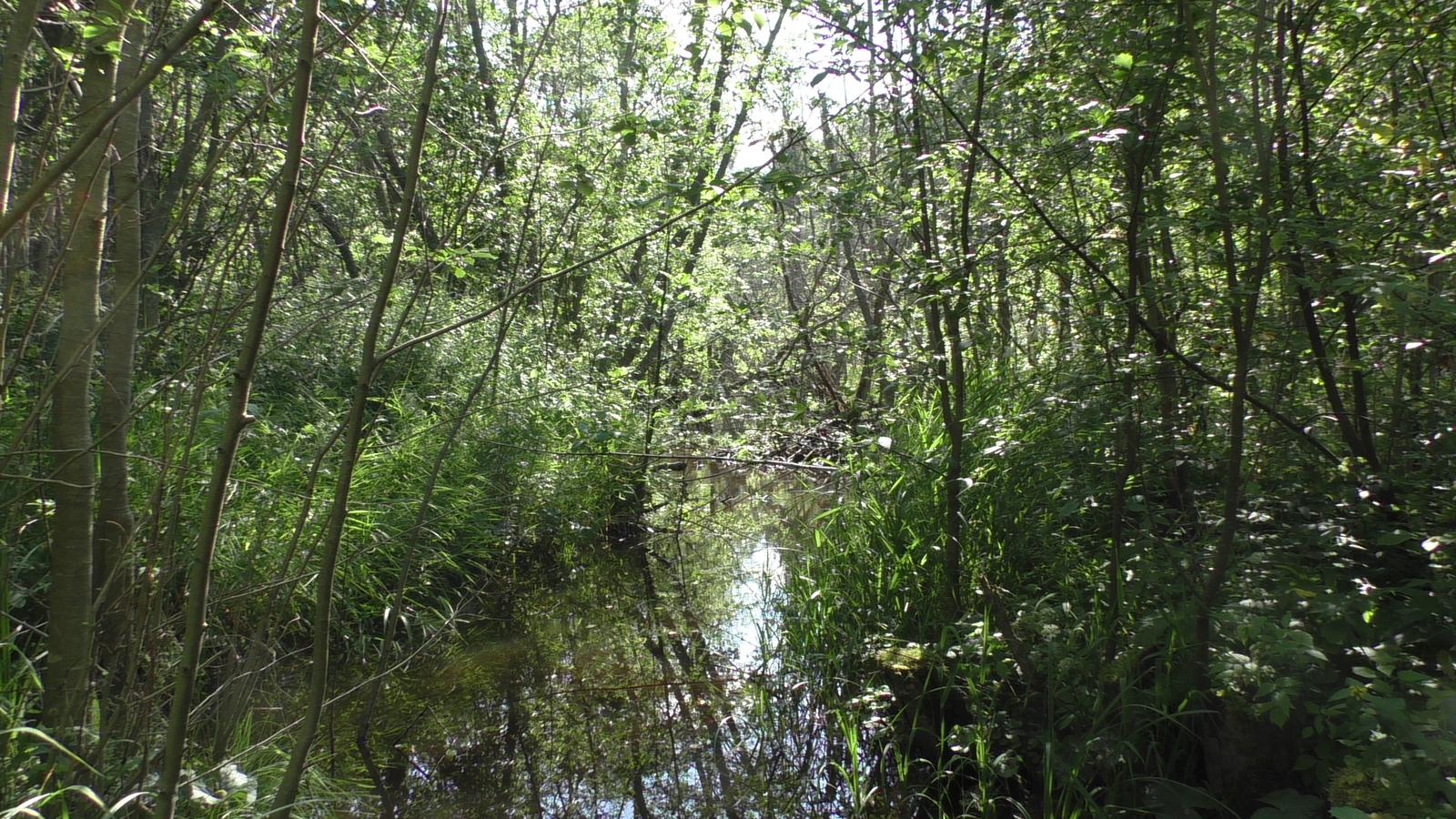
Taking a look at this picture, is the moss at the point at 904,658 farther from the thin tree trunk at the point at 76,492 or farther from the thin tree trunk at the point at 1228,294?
the thin tree trunk at the point at 76,492

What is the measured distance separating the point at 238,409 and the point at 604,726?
2.97 meters

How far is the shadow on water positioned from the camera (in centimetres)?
327

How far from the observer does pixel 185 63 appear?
3.66 metres

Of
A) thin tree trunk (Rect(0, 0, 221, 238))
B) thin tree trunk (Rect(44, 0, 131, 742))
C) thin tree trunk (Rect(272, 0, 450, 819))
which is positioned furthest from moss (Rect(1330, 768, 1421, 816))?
thin tree trunk (Rect(44, 0, 131, 742))

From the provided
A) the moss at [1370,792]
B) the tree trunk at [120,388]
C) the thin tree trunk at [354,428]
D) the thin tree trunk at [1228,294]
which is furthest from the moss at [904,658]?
the tree trunk at [120,388]

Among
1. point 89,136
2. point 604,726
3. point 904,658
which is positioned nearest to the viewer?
point 89,136

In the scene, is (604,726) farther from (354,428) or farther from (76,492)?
(354,428)

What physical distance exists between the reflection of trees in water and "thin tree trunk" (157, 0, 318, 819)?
2.06 m

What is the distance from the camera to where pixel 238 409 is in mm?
1281

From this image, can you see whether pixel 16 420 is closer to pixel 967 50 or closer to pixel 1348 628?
pixel 967 50

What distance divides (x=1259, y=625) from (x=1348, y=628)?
38 centimetres

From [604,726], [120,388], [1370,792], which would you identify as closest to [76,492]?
[120,388]

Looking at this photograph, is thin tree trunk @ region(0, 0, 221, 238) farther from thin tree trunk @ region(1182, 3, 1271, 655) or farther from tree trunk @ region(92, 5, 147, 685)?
thin tree trunk @ region(1182, 3, 1271, 655)

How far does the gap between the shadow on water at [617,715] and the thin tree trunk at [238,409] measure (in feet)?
6.75
